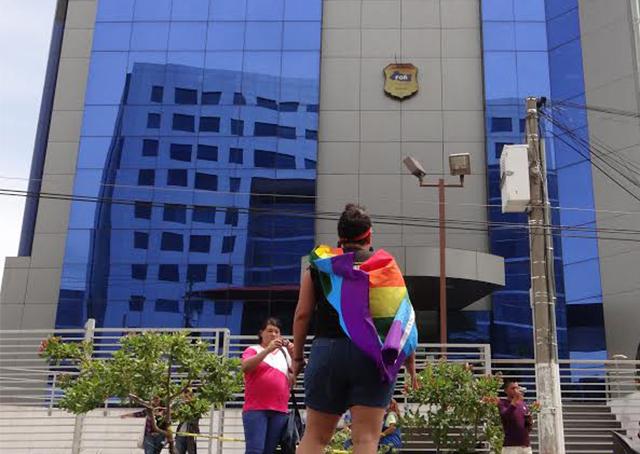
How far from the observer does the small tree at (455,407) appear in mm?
9648

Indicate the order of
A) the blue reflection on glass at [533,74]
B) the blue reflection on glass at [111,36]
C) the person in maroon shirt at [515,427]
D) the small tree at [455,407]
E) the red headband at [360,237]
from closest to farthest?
1. the red headband at [360,237]
2. the person in maroon shirt at [515,427]
3. the small tree at [455,407]
4. the blue reflection on glass at [533,74]
5. the blue reflection on glass at [111,36]

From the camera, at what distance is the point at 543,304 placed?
421 inches

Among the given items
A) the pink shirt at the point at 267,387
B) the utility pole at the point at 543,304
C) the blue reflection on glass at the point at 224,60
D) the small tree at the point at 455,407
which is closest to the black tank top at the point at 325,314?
the pink shirt at the point at 267,387

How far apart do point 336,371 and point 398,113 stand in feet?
75.5

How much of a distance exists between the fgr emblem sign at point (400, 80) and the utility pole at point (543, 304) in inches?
535

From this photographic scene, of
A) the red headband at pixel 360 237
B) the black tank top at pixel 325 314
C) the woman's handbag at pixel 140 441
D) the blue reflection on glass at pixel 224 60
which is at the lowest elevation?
the woman's handbag at pixel 140 441

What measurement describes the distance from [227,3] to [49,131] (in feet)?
26.6

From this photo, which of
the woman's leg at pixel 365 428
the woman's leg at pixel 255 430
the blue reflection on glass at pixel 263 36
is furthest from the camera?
the blue reflection on glass at pixel 263 36

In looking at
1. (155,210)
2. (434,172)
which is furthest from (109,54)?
(434,172)

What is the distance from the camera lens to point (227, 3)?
88.0 ft

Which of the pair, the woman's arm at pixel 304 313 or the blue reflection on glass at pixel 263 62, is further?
the blue reflection on glass at pixel 263 62

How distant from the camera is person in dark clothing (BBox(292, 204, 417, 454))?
3039mm

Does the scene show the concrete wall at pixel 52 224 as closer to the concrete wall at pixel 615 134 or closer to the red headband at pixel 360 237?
the concrete wall at pixel 615 134

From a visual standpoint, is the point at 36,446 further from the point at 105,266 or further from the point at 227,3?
the point at 227,3
